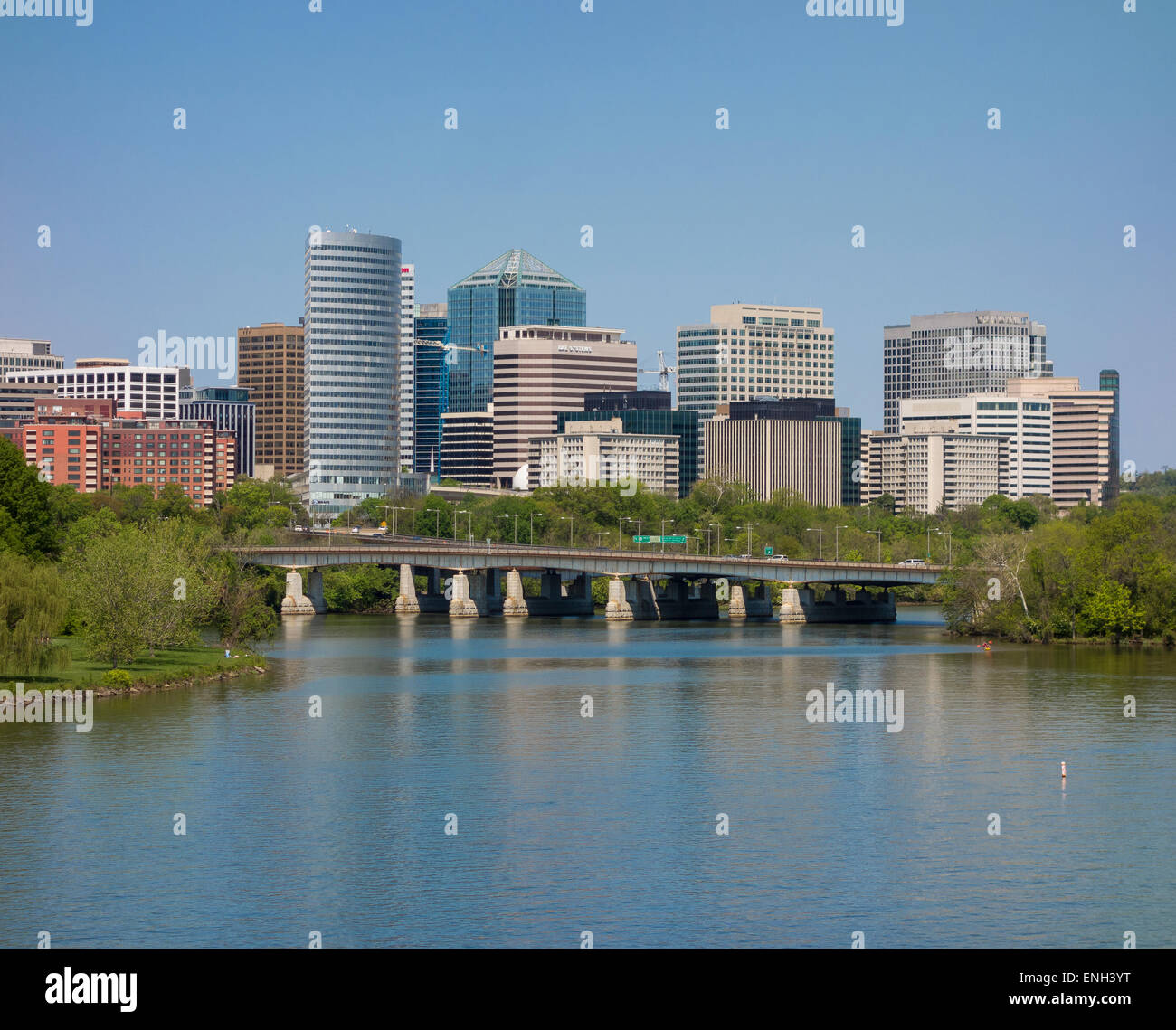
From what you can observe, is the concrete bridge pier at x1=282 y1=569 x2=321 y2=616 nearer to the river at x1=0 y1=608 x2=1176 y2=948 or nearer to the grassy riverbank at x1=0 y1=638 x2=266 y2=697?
the grassy riverbank at x1=0 y1=638 x2=266 y2=697

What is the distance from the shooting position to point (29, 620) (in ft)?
272

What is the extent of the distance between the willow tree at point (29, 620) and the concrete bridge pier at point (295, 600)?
107 m

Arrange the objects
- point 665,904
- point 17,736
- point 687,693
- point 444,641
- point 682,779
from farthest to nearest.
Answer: point 444,641 → point 687,693 → point 17,736 → point 682,779 → point 665,904

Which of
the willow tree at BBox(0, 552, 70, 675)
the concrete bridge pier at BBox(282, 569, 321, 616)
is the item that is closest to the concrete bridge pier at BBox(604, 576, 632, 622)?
the concrete bridge pier at BBox(282, 569, 321, 616)

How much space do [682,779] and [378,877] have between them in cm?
1961

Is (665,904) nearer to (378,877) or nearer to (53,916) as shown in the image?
(378,877)

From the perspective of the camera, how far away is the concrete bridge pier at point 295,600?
640 ft

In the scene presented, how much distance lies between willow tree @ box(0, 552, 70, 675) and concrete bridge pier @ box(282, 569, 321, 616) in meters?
107

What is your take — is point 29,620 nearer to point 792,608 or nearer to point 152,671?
point 152,671

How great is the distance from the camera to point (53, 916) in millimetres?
47094

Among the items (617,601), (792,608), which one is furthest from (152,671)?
(792,608)

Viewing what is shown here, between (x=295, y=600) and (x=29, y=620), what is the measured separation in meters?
114

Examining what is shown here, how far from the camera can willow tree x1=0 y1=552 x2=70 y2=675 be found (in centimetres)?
8238
